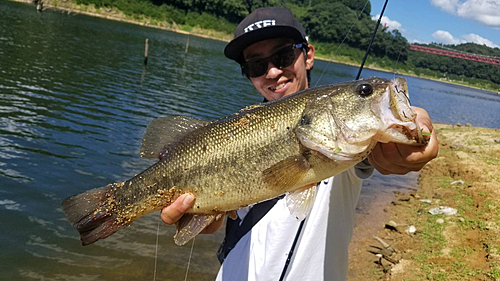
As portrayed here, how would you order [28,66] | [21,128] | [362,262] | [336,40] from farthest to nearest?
[336,40], [28,66], [21,128], [362,262]

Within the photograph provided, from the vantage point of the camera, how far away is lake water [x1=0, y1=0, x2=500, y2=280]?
20.4 feet

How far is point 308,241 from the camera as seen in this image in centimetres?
256

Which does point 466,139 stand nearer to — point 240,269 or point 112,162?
point 112,162

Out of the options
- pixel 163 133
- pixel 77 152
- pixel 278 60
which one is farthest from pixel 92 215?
pixel 77 152

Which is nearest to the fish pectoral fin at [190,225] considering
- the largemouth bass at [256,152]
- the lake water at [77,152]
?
the largemouth bass at [256,152]

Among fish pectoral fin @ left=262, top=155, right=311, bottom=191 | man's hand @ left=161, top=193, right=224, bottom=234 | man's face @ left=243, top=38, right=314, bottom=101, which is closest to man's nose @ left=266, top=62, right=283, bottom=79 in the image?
man's face @ left=243, top=38, right=314, bottom=101

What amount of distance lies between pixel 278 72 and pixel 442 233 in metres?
5.50

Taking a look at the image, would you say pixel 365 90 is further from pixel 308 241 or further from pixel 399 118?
pixel 308 241

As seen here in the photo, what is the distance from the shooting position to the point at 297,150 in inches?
90.0

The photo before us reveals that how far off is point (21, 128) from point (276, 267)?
11433mm

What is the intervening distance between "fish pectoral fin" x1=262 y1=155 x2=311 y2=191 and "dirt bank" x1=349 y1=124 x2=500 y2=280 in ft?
13.9

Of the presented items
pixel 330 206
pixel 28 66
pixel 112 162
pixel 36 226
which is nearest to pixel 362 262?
pixel 330 206

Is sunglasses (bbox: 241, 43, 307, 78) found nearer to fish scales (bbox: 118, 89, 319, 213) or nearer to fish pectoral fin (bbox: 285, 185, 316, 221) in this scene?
fish scales (bbox: 118, 89, 319, 213)

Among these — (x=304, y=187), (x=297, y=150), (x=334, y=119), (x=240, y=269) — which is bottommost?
(x=240, y=269)
